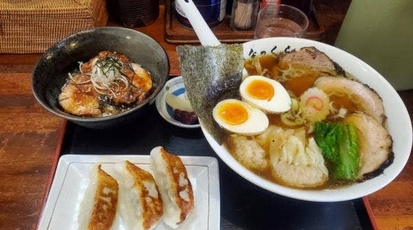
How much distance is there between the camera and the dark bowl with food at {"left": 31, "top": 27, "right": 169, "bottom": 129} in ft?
4.56

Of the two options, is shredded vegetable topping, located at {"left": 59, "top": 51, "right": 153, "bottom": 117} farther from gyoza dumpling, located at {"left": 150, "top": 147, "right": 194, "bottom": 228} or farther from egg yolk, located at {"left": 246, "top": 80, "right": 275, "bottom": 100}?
egg yolk, located at {"left": 246, "top": 80, "right": 275, "bottom": 100}

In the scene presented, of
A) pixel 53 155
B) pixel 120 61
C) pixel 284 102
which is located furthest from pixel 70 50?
pixel 284 102

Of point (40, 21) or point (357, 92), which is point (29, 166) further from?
point (357, 92)

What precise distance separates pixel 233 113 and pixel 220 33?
2.40 feet

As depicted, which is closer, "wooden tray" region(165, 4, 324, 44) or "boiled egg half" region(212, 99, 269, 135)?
"boiled egg half" region(212, 99, 269, 135)

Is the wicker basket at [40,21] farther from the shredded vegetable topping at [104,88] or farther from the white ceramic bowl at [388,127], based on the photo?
the white ceramic bowl at [388,127]

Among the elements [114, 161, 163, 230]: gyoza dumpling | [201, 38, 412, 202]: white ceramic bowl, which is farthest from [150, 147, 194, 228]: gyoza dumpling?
[201, 38, 412, 202]: white ceramic bowl

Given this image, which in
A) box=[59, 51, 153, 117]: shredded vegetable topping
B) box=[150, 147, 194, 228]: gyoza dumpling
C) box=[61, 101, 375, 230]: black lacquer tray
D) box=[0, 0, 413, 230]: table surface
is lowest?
box=[0, 0, 413, 230]: table surface

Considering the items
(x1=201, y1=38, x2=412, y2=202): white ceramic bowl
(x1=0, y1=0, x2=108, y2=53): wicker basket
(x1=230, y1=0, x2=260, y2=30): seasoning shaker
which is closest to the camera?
(x1=201, y1=38, x2=412, y2=202): white ceramic bowl

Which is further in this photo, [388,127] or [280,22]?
[280,22]

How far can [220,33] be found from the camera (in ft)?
6.39

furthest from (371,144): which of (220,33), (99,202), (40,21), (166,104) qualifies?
(40,21)

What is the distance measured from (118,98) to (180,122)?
0.25 meters

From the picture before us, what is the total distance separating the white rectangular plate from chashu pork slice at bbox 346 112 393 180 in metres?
0.47
